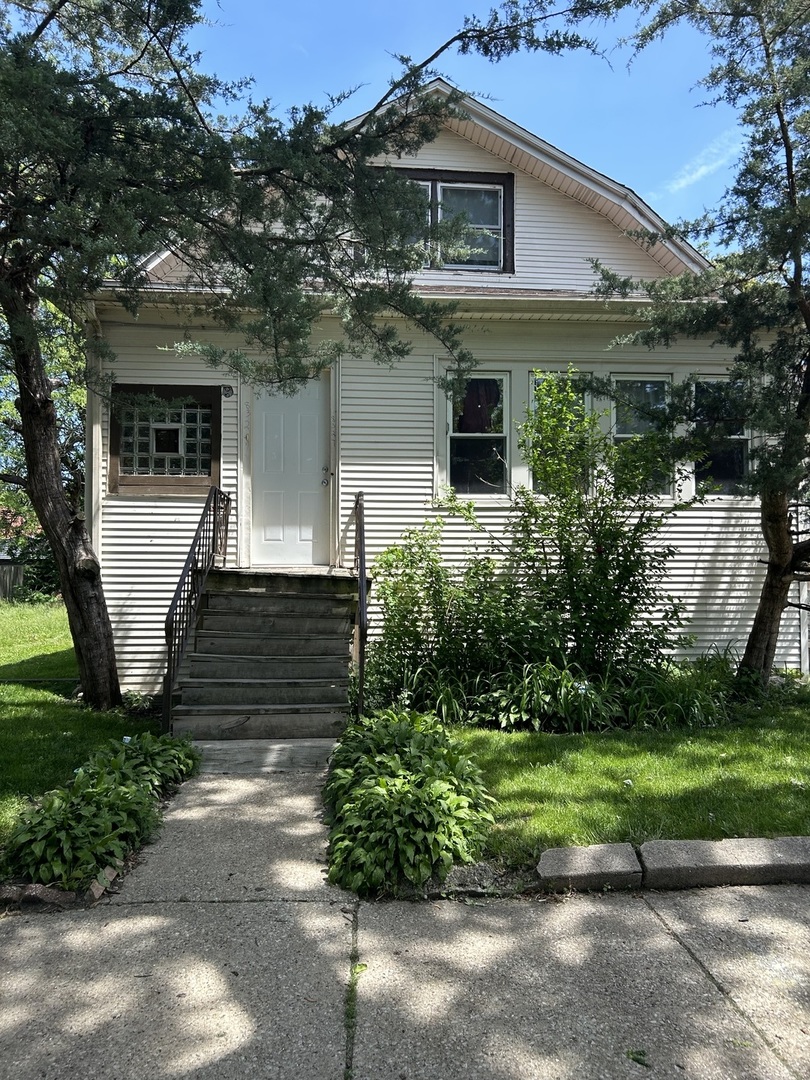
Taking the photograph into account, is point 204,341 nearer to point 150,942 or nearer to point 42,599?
point 150,942

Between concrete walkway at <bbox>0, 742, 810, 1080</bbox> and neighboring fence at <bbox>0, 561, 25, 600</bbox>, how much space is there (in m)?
18.0

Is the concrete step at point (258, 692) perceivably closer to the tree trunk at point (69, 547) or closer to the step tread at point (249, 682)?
the step tread at point (249, 682)

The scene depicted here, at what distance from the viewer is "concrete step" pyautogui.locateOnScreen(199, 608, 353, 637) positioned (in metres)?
7.08

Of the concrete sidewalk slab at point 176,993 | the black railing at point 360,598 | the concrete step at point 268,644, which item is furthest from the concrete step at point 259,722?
the concrete sidewalk slab at point 176,993

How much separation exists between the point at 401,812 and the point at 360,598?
2.70m

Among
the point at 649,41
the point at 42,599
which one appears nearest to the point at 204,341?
the point at 649,41

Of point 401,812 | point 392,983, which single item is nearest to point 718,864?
point 401,812

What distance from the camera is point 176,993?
9.30 feet

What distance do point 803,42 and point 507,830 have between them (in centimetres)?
698

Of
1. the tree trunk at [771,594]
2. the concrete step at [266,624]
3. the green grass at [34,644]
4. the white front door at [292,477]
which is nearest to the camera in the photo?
the concrete step at [266,624]

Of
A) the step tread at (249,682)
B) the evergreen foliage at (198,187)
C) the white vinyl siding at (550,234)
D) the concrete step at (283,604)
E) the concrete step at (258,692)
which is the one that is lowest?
the concrete step at (258,692)

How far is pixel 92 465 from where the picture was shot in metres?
8.49

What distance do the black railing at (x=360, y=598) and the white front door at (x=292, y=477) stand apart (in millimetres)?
531

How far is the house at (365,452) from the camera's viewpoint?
8570 mm
